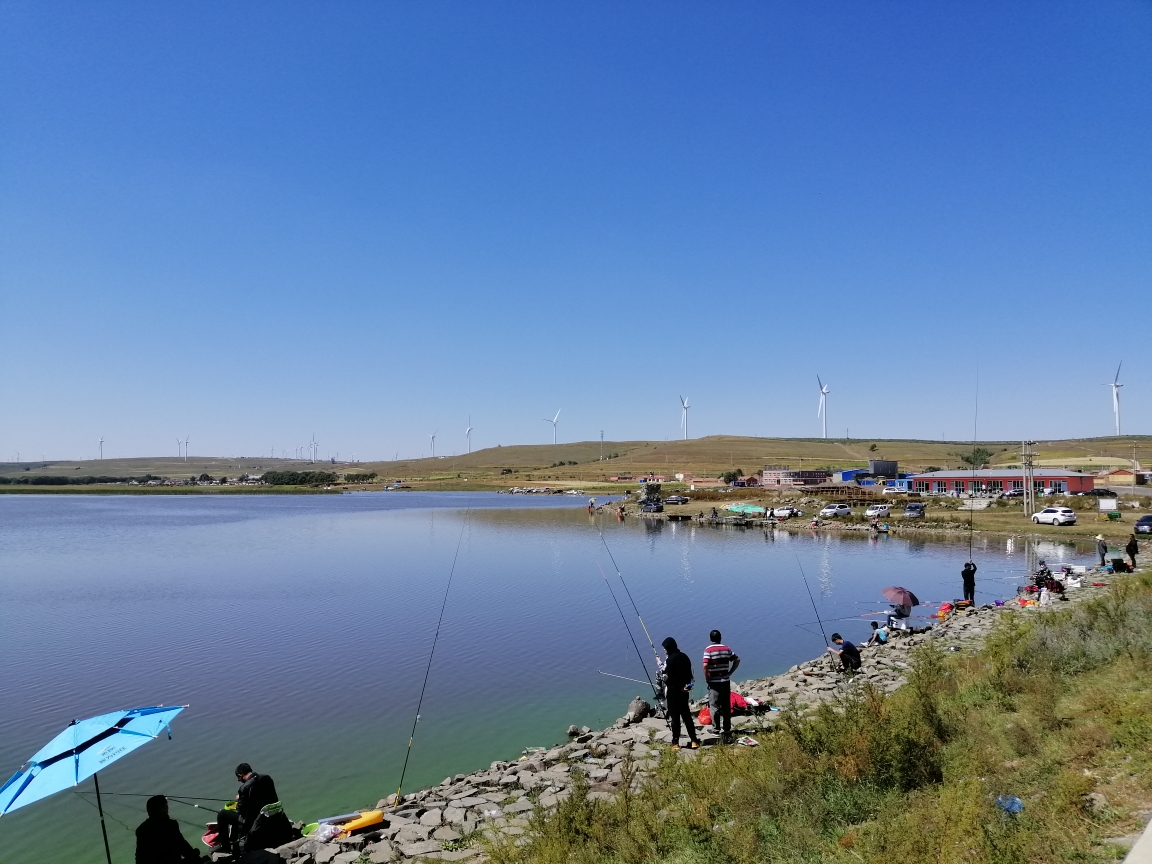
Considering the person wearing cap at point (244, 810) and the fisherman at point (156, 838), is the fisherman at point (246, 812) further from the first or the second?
the fisherman at point (156, 838)

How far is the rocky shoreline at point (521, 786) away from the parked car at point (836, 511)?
60.3 metres

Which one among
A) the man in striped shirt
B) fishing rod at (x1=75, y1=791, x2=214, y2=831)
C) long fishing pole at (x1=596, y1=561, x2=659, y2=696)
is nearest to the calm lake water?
fishing rod at (x1=75, y1=791, x2=214, y2=831)

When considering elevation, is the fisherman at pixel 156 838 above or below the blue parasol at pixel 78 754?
below

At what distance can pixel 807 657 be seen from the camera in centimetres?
2356

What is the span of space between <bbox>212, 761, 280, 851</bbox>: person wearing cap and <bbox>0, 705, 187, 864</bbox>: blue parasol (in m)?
1.50

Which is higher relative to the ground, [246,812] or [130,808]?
[246,812]

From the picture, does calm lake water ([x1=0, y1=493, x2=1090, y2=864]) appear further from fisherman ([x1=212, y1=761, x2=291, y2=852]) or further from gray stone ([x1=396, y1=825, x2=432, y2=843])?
gray stone ([x1=396, y1=825, x2=432, y2=843])

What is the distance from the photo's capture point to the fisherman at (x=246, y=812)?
10836 mm

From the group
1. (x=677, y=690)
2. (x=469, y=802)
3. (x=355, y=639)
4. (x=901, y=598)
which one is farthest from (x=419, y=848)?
(x=901, y=598)

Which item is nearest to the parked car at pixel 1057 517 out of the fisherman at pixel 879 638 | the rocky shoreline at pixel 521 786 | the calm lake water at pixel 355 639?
the calm lake water at pixel 355 639

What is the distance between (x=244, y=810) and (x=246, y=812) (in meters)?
0.04

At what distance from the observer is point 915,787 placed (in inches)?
323

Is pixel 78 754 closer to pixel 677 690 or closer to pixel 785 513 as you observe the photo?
pixel 677 690

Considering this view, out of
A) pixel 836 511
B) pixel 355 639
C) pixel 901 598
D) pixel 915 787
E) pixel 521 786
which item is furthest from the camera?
pixel 836 511
